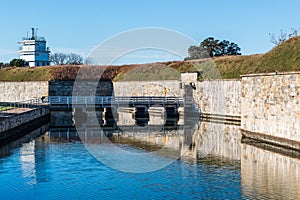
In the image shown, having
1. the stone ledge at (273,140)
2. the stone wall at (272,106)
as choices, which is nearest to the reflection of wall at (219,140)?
the stone ledge at (273,140)

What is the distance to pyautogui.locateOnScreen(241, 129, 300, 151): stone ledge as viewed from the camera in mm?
16906

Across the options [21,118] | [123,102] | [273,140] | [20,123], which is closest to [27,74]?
[123,102]

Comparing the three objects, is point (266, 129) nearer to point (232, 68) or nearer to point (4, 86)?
point (232, 68)

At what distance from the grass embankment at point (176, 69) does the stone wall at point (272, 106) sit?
245cm

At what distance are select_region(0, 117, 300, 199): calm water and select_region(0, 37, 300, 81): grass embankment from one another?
25.9 ft

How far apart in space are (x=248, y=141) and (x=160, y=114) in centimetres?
1554

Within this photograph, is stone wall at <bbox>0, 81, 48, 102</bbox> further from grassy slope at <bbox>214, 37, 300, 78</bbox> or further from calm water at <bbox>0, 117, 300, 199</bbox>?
calm water at <bbox>0, 117, 300, 199</bbox>

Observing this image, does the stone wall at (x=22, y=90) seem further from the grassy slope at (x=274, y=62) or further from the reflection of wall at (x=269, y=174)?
the reflection of wall at (x=269, y=174)

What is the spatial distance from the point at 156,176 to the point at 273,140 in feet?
22.7

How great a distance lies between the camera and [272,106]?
1898 centimetres

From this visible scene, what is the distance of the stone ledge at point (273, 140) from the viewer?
1691 cm

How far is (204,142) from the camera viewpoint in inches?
783

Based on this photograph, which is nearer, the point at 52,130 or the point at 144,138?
the point at 144,138

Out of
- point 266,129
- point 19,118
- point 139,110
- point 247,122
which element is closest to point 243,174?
point 266,129
